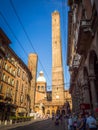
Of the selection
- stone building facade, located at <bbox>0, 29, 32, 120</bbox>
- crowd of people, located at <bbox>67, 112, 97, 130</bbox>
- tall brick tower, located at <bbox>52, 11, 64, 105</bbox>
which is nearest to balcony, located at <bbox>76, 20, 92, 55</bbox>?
crowd of people, located at <bbox>67, 112, 97, 130</bbox>

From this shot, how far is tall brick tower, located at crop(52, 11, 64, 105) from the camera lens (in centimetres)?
5534

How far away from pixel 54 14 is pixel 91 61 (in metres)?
58.7

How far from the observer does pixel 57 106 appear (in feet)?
182

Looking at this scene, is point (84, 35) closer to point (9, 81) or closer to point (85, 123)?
point (85, 123)

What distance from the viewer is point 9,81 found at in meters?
30.2

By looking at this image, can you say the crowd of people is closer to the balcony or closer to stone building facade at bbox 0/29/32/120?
the balcony

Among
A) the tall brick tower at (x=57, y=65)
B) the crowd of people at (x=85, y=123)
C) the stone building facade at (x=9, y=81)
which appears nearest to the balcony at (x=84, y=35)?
the crowd of people at (x=85, y=123)

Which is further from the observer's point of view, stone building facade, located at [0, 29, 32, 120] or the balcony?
stone building facade, located at [0, 29, 32, 120]

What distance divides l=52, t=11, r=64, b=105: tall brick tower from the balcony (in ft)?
139

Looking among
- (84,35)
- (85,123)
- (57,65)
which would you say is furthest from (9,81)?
(57,65)

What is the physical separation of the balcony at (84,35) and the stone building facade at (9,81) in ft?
59.8

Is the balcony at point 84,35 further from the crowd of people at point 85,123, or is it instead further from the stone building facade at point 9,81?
the stone building facade at point 9,81

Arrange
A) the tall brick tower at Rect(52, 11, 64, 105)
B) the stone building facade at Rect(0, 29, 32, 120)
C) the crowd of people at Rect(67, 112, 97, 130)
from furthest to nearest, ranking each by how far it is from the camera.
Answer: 1. the tall brick tower at Rect(52, 11, 64, 105)
2. the stone building facade at Rect(0, 29, 32, 120)
3. the crowd of people at Rect(67, 112, 97, 130)

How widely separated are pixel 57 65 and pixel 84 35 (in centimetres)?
4913
